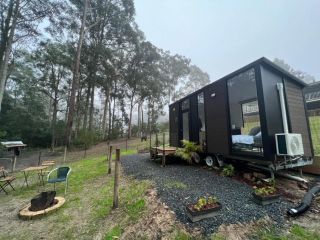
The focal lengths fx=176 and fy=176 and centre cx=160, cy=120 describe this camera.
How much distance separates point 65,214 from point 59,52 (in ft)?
55.4

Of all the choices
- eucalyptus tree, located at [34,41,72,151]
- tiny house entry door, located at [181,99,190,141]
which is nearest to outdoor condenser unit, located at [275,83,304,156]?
tiny house entry door, located at [181,99,190,141]

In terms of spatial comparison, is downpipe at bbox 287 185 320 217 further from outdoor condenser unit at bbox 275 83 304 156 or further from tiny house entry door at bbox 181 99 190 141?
tiny house entry door at bbox 181 99 190 141

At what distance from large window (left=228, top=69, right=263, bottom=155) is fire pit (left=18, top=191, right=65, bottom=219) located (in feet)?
15.4

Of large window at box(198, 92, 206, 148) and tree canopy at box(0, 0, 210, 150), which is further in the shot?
tree canopy at box(0, 0, 210, 150)

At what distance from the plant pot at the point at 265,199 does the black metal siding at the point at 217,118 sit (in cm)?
207

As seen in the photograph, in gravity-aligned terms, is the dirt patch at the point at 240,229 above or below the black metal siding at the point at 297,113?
below

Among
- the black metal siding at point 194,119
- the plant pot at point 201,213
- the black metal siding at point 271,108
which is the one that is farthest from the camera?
the black metal siding at point 194,119

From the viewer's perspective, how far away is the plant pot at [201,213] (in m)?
2.60

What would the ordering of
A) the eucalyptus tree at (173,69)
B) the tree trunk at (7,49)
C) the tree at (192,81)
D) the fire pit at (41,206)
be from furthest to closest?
the tree at (192,81) < the eucalyptus tree at (173,69) < the tree trunk at (7,49) < the fire pit at (41,206)

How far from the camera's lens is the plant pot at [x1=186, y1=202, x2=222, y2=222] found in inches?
102

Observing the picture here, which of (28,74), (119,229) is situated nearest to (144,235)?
(119,229)

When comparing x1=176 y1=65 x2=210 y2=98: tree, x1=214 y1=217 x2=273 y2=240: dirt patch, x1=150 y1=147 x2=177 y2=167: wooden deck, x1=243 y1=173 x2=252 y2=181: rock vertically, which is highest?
x1=176 y1=65 x2=210 y2=98: tree

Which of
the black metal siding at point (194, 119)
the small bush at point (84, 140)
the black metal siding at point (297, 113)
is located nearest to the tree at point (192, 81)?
the small bush at point (84, 140)

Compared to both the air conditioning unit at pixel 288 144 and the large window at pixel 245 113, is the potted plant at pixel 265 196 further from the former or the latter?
the large window at pixel 245 113
